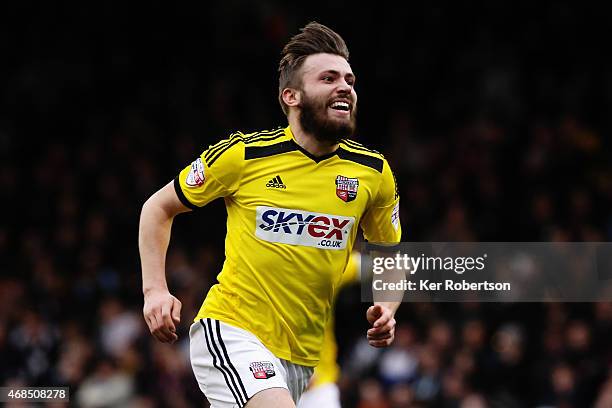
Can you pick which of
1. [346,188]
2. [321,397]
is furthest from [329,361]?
[346,188]

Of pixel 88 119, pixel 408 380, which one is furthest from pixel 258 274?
pixel 88 119

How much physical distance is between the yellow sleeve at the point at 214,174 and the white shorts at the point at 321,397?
2.90 meters

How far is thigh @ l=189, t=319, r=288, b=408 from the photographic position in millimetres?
4816

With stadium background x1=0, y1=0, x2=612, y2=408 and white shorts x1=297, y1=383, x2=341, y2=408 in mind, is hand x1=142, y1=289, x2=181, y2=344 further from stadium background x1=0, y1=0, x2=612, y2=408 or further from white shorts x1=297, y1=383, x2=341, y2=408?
stadium background x1=0, y1=0, x2=612, y2=408

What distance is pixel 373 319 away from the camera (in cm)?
491

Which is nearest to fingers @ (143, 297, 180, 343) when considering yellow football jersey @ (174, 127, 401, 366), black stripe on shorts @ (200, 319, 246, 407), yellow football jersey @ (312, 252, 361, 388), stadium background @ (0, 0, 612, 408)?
black stripe on shorts @ (200, 319, 246, 407)

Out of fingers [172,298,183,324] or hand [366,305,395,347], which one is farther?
hand [366,305,395,347]

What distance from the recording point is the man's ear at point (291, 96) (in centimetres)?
516

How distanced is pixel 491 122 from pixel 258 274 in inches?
343

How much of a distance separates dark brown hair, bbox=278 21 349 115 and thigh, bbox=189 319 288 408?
111 centimetres

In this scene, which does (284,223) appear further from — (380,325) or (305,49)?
(305,49)

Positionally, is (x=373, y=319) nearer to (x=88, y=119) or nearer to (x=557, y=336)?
(x=557, y=336)

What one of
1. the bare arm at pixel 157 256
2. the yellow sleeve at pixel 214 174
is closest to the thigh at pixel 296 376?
the bare arm at pixel 157 256

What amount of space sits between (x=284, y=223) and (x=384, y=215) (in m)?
0.57
